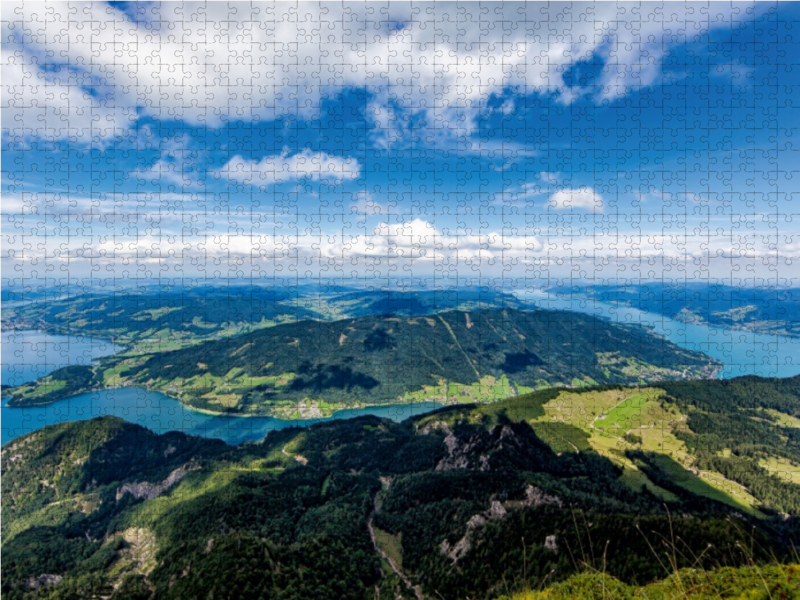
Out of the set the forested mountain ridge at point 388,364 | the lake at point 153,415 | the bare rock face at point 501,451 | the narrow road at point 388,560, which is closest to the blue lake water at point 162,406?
the lake at point 153,415

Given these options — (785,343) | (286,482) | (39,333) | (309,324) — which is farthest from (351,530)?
(39,333)

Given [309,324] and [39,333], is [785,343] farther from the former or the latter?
[39,333]

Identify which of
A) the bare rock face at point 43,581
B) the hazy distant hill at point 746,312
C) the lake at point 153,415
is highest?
the hazy distant hill at point 746,312

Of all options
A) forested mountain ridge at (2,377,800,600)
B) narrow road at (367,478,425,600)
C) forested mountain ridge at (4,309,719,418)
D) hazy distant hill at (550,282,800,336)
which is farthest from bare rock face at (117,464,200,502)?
hazy distant hill at (550,282,800,336)

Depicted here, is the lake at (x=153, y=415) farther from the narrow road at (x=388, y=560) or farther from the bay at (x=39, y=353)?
the narrow road at (x=388, y=560)

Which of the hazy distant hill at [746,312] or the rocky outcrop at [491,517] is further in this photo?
the hazy distant hill at [746,312]

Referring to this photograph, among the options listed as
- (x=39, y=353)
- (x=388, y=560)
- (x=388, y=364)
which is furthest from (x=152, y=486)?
(x=388, y=364)
